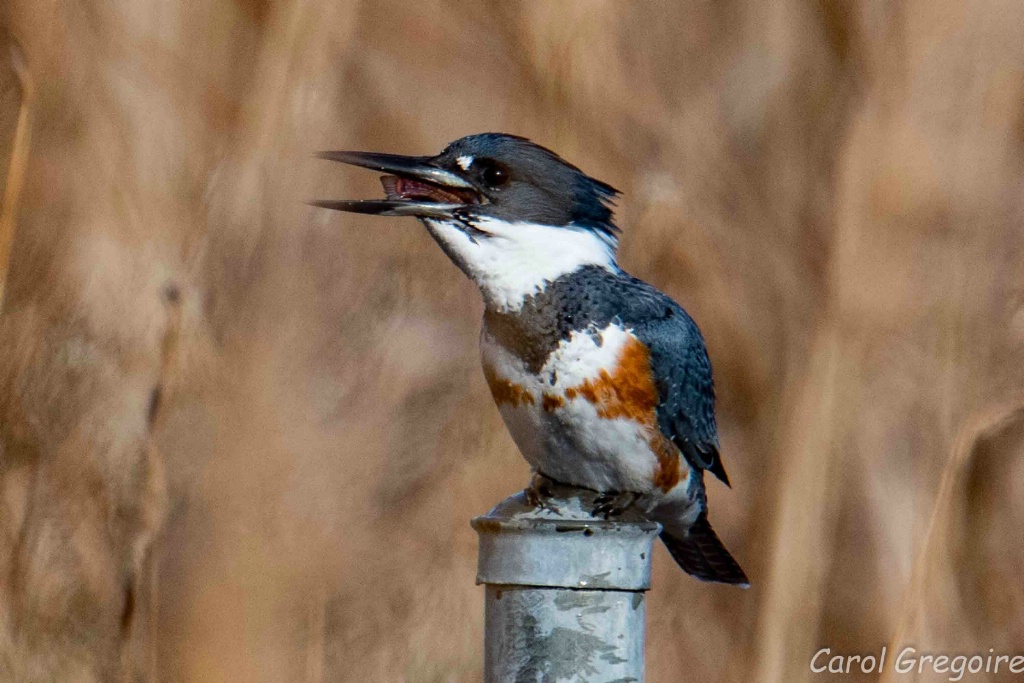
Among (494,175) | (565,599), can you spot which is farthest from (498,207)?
(565,599)

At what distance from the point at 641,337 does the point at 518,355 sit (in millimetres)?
112

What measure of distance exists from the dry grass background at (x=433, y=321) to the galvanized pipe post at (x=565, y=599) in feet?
2.62

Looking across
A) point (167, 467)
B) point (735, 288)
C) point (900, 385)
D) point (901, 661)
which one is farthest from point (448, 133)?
point (901, 661)

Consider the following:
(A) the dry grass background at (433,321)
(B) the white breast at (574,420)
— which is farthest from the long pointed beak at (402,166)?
(A) the dry grass background at (433,321)

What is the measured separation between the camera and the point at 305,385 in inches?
64.8

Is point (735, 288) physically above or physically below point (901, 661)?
above

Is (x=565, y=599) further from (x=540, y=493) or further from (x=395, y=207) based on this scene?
(x=395, y=207)

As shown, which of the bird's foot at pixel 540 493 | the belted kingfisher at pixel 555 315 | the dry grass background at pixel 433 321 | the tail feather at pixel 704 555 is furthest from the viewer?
the dry grass background at pixel 433 321

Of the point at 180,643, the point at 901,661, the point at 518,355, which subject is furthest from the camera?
the point at 901,661

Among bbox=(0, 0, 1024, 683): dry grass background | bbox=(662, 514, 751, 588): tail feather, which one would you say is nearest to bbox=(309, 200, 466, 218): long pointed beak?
bbox=(662, 514, 751, 588): tail feather

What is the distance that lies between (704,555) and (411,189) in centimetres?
52

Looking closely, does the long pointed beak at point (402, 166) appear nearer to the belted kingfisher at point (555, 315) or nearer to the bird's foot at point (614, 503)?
the belted kingfisher at point (555, 315)

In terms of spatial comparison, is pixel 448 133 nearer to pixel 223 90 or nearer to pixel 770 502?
pixel 223 90

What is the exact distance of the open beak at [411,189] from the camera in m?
1.01
